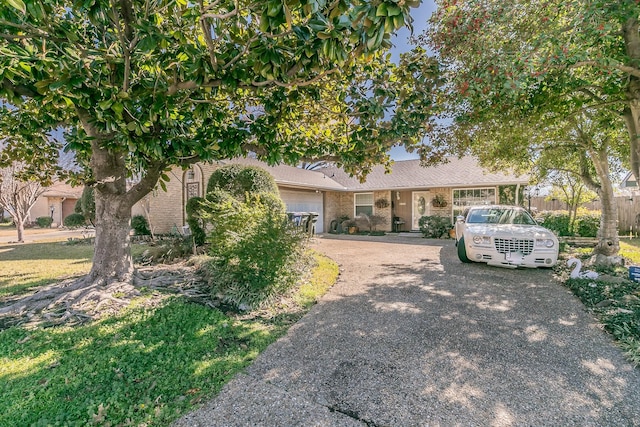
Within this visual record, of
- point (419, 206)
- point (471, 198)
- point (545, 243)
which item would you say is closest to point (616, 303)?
point (545, 243)

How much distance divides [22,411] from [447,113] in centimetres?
709

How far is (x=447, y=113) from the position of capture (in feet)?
19.7

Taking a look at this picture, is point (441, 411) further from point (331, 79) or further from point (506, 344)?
point (331, 79)

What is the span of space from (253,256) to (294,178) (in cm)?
1042

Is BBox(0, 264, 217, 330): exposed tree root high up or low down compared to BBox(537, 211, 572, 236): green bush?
down

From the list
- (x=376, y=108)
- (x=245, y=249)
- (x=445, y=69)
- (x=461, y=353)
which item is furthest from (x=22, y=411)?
(x=445, y=69)

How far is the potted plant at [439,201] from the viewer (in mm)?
15719

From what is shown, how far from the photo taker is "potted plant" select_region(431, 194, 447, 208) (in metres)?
15.7

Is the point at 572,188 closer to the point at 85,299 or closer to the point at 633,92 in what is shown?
the point at 633,92

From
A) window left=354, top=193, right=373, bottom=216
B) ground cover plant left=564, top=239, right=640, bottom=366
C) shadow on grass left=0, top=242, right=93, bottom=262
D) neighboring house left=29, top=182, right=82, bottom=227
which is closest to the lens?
ground cover plant left=564, top=239, right=640, bottom=366

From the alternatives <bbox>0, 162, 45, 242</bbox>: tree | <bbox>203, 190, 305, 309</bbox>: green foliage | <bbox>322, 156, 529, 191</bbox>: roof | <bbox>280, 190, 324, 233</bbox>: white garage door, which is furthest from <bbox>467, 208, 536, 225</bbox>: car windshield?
<bbox>0, 162, 45, 242</bbox>: tree

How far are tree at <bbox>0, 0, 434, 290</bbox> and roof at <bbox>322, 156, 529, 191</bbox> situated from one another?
9.09 meters

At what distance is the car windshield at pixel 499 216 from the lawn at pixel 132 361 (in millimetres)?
5460

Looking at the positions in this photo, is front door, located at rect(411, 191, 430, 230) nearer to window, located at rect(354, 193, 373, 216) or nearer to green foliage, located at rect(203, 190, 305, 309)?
window, located at rect(354, 193, 373, 216)
